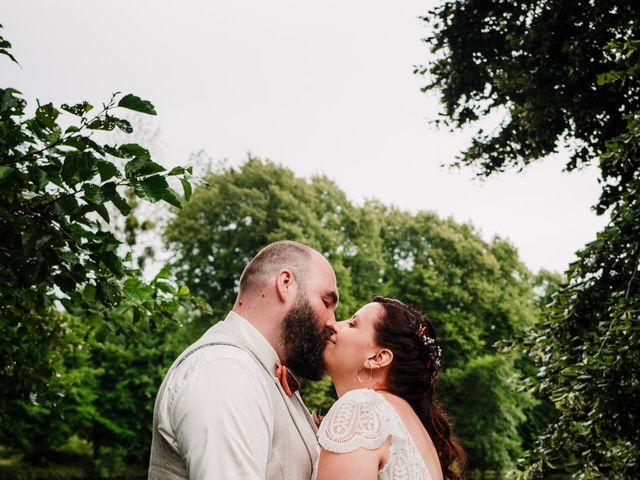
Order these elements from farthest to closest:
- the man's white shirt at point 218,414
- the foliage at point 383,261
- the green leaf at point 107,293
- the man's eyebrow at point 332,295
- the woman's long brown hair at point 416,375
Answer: the foliage at point 383,261
the woman's long brown hair at point 416,375
the green leaf at point 107,293
the man's eyebrow at point 332,295
the man's white shirt at point 218,414

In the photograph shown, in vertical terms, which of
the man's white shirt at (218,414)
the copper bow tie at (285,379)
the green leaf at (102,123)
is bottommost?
the man's white shirt at (218,414)

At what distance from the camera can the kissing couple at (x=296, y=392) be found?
2338mm

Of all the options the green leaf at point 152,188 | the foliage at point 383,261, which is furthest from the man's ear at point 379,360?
the foliage at point 383,261

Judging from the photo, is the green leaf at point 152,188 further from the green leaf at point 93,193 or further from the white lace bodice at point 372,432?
the white lace bodice at point 372,432

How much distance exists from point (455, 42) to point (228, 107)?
23.1 meters

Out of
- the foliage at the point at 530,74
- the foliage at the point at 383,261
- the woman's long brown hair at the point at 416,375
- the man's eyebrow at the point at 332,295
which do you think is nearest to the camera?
the man's eyebrow at the point at 332,295

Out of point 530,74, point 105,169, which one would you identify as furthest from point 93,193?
point 530,74

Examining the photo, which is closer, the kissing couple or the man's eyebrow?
the kissing couple

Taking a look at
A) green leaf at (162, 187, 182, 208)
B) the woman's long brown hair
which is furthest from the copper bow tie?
the woman's long brown hair

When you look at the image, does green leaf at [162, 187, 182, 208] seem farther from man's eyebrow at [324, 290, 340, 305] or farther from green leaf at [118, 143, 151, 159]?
man's eyebrow at [324, 290, 340, 305]

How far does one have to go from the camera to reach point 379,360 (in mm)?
4254

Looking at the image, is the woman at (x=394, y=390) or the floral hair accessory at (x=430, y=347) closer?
the woman at (x=394, y=390)

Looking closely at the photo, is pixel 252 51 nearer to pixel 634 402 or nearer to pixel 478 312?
pixel 478 312

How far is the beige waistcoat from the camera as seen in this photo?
254 cm
